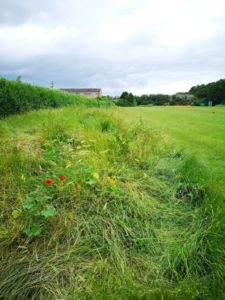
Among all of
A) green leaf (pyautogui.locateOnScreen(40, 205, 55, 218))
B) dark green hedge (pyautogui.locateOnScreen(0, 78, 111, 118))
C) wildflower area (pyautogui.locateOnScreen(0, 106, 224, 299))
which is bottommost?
wildflower area (pyautogui.locateOnScreen(0, 106, 224, 299))

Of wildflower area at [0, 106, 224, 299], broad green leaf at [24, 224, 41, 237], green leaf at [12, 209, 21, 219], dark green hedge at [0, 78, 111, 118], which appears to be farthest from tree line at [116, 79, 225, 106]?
broad green leaf at [24, 224, 41, 237]

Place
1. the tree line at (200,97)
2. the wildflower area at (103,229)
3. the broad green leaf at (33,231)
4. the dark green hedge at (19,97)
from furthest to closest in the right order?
1. the tree line at (200,97)
2. the dark green hedge at (19,97)
3. the broad green leaf at (33,231)
4. the wildflower area at (103,229)

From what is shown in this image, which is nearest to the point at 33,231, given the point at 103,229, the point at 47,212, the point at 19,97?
the point at 47,212

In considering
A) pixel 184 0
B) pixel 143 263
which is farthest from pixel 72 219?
pixel 184 0

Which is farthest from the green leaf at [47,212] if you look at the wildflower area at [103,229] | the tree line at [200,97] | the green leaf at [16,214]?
the tree line at [200,97]

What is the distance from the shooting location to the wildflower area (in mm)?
1649

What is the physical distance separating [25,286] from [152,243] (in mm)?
949

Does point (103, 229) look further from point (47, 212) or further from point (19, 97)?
point (19, 97)

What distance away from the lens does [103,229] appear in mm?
2100

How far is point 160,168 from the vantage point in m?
3.35

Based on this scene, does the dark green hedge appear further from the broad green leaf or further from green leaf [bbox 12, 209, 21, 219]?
the broad green leaf

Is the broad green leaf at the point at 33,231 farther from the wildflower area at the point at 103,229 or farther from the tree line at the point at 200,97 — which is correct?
the tree line at the point at 200,97

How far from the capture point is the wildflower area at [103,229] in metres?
1.65

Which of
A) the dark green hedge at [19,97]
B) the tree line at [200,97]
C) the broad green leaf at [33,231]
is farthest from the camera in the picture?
the tree line at [200,97]
